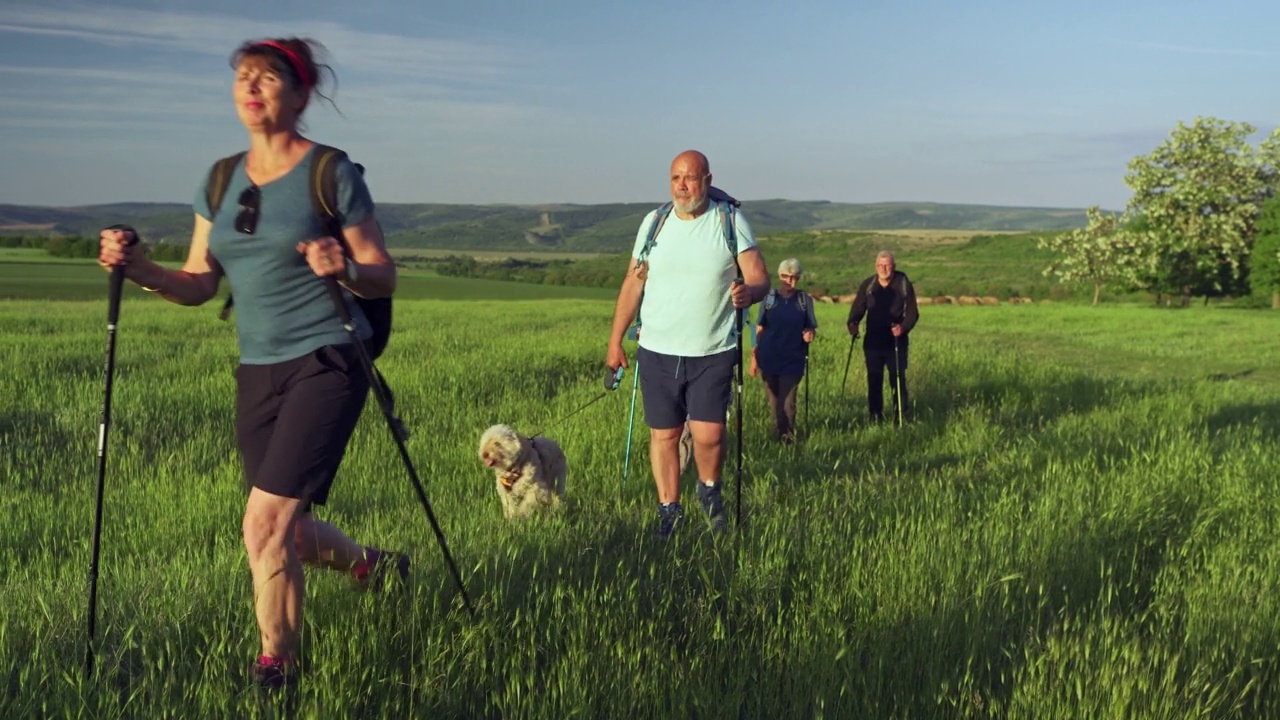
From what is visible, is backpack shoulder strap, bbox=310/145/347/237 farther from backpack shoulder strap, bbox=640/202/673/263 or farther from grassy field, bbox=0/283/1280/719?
backpack shoulder strap, bbox=640/202/673/263

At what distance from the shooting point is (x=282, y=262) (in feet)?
10.7

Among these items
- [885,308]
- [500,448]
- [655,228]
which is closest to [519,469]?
[500,448]

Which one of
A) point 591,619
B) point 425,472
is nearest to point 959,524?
point 591,619

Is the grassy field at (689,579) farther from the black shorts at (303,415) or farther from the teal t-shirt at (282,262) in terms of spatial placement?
the teal t-shirt at (282,262)

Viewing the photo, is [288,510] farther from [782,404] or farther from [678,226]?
[782,404]

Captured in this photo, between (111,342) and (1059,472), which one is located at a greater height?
(111,342)

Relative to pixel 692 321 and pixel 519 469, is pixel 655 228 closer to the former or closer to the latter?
pixel 692 321

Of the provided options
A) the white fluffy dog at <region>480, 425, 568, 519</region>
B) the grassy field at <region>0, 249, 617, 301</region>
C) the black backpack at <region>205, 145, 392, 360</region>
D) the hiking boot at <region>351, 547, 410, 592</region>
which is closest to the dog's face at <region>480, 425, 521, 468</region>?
the white fluffy dog at <region>480, 425, 568, 519</region>

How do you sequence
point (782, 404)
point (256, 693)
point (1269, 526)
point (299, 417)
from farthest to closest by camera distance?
1. point (782, 404)
2. point (1269, 526)
3. point (299, 417)
4. point (256, 693)

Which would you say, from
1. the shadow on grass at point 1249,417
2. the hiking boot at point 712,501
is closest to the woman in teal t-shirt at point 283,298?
the hiking boot at point 712,501

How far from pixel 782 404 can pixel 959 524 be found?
420 cm

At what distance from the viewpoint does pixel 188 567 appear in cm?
443

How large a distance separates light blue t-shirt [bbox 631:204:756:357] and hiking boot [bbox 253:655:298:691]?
2.85 metres

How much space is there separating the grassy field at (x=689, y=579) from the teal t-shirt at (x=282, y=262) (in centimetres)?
106
